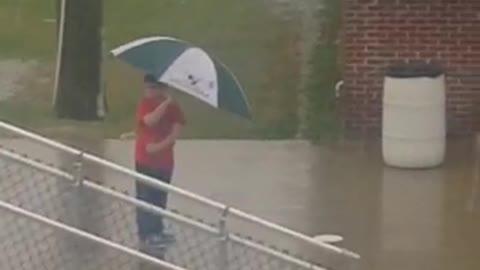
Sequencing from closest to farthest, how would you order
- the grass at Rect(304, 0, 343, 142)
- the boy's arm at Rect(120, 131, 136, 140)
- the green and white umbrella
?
the green and white umbrella
the boy's arm at Rect(120, 131, 136, 140)
the grass at Rect(304, 0, 343, 142)

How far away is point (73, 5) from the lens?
537 inches

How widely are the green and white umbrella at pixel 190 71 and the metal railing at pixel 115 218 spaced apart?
1.74ft

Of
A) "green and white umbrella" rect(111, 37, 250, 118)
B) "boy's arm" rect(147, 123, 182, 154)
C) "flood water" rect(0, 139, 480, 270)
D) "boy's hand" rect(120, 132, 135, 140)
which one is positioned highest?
"green and white umbrella" rect(111, 37, 250, 118)

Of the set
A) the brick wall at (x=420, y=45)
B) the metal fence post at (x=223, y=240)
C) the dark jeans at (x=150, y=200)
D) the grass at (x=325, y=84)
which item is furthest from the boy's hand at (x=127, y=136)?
the metal fence post at (x=223, y=240)

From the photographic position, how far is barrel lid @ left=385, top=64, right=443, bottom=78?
1212cm

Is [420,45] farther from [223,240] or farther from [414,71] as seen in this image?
[223,240]

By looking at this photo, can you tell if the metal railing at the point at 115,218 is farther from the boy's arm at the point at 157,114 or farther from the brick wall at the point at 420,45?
the brick wall at the point at 420,45

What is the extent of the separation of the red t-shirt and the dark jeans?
0.04 metres

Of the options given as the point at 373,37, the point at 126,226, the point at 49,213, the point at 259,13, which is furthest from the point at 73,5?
the point at 49,213

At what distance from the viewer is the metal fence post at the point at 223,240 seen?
6.06 meters

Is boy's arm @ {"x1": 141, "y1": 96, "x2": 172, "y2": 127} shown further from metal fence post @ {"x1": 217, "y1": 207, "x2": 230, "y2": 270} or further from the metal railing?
metal fence post @ {"x1": 217, "y1": 207, "x2": 230, "y2": 270}

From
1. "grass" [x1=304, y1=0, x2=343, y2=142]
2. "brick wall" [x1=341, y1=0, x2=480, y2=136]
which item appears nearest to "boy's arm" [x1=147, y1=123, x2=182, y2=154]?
"grass" [x1=304, y1=0, x2=343, y2=142]

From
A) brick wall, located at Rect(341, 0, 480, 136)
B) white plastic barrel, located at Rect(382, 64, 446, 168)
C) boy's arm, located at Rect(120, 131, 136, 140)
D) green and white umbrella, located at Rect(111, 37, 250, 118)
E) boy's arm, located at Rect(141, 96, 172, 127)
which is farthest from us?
brick wall, located at Rect(341, 0, 480, 136)

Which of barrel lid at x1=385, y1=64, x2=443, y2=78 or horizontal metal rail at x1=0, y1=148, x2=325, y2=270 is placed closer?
horizontal metal rail at x1=0, y1=148, x2=325, y2=270
